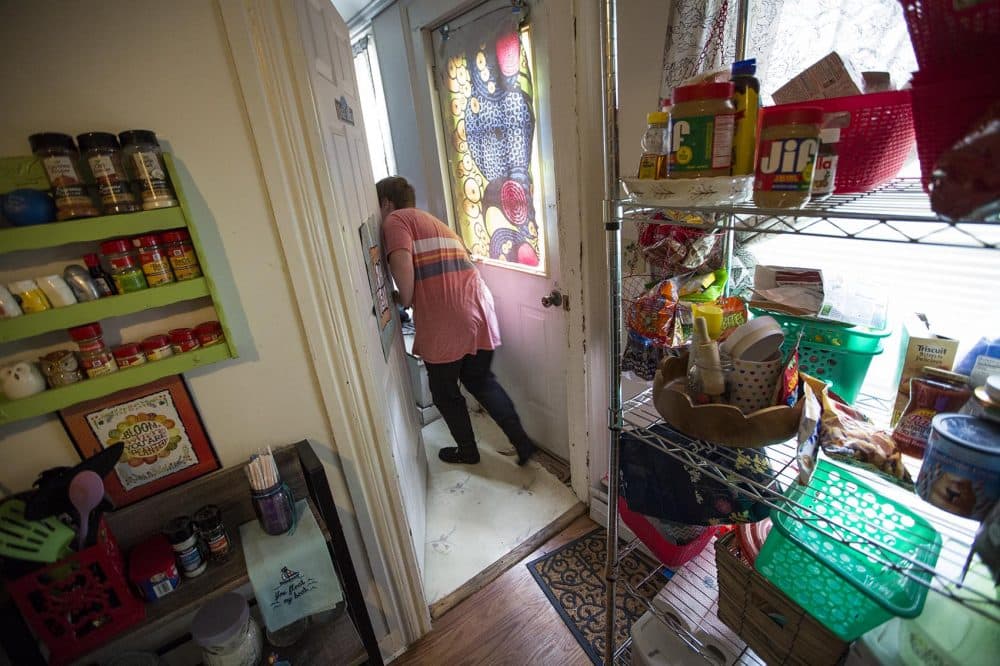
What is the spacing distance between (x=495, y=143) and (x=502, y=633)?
6.51 feet

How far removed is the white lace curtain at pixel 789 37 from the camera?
84cm

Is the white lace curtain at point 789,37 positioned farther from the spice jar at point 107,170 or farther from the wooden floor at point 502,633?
the wooden floor at point 502,633

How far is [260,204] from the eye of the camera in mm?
936

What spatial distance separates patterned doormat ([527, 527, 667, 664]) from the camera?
1416 mm

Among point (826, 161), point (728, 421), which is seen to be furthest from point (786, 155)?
point (728, 421)

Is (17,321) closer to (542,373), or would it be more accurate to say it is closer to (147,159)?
(147,159)

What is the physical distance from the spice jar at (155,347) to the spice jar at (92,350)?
0.06m

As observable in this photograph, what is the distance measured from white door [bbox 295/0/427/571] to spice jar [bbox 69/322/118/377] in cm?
49

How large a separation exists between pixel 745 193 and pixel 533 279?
126 centimetres

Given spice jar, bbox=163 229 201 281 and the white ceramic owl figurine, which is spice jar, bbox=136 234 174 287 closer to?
spice jar, bbox=163 229 201 281

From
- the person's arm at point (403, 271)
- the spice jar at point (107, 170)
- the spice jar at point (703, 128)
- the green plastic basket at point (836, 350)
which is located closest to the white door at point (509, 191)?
the person's arm at point (403, 271)

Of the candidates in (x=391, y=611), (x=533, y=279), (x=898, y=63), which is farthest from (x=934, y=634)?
(x=533, y=279)

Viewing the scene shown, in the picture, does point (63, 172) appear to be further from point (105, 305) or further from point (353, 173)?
point (353, 173)

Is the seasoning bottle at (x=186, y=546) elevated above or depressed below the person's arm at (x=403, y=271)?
below
